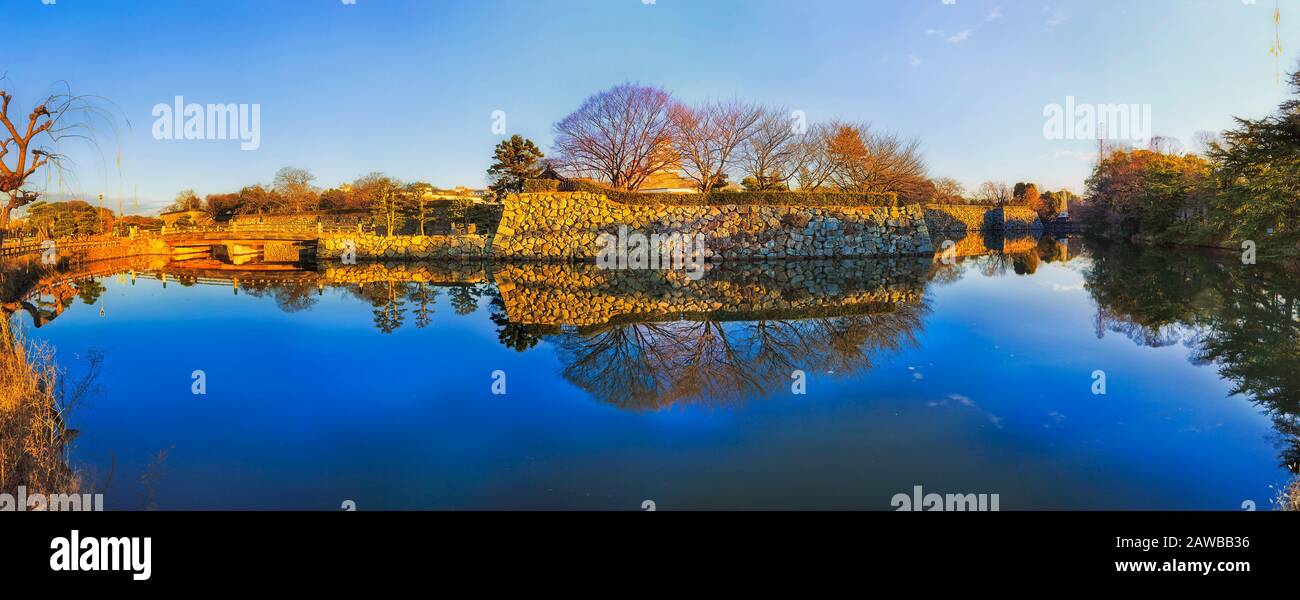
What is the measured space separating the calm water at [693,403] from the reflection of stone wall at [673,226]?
14475 mm

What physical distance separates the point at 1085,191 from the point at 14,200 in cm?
6626

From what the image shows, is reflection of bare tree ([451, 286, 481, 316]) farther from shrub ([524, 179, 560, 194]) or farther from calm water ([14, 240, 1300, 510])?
shrub ([524, 179, 560, 194])

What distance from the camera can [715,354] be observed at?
8.45 metres

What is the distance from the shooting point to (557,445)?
16.9ft

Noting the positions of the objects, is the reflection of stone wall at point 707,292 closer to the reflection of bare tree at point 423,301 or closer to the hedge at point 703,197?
the reflection of bare tree at point 423,301

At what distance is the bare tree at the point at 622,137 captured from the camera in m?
34.6

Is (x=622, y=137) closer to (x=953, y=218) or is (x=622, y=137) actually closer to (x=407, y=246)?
(x=407, y=246)

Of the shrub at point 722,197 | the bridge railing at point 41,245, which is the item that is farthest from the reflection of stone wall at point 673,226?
the bridge railing at point 41,245

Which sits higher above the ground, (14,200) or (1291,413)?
(14,200)

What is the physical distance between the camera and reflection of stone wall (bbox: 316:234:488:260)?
29.8m

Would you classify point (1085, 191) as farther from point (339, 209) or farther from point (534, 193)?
point (339, 209)

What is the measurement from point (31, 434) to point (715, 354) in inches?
Answer: 277
